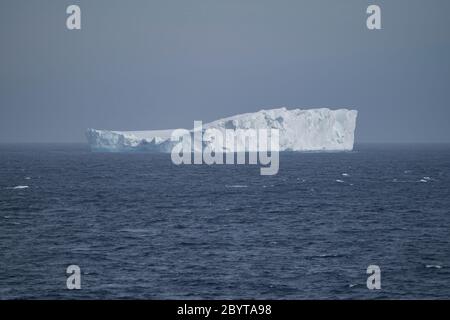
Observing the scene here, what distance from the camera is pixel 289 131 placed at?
136500mm

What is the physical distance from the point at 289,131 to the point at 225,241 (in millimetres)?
98337

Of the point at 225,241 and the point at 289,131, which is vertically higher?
the point at 289,131

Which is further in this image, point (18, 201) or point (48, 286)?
point (18, 201)

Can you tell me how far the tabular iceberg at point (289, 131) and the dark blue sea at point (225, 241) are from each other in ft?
190

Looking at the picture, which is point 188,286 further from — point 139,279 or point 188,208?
point 188,208

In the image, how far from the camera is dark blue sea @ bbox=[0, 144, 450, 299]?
93.8 feet

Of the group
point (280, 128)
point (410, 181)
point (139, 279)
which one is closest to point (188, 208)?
point (139, 279)

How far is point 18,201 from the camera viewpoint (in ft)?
201

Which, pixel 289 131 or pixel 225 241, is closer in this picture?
pixel 225 241

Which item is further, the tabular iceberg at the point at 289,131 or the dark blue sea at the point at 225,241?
the tabular iceberg at the point at 289,131

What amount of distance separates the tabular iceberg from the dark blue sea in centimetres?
5799

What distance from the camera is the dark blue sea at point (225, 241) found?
28594 millimetres

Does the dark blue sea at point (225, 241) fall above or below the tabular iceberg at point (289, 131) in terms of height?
below

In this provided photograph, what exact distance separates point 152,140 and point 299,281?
4381 inches
